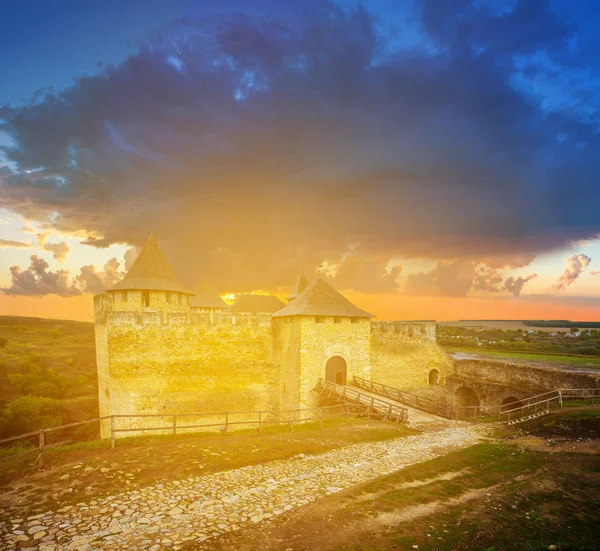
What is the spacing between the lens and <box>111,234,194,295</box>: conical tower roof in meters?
23.0

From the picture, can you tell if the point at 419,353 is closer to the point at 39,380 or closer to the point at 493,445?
the point at 493,445

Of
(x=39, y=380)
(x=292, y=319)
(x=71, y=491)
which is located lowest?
(x=39, y=380)

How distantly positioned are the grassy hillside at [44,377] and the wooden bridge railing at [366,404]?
26.8 m

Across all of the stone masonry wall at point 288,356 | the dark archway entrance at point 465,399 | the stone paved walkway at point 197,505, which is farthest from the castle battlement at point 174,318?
the dark archway entrance at point 465,399

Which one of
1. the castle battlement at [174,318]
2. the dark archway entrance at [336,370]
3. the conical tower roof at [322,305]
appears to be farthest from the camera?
the dark archway entrance at [336,370]

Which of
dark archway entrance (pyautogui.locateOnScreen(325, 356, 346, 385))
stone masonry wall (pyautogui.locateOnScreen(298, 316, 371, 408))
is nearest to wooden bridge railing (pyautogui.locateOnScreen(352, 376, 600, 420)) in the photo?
dark archway entrance (pyautogui.locateOnScreen(325, 356, 346, 385))

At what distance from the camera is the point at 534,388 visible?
21.6 meters

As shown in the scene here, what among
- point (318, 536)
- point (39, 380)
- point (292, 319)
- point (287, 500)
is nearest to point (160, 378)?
point (292, 319)

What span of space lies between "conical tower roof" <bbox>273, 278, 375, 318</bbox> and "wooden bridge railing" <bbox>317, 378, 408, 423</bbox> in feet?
12.6

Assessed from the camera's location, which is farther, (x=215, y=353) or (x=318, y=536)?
(x=215, y=353)

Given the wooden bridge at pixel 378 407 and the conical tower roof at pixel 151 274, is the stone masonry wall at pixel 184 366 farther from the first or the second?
the wooden bridge at pixel 378 407

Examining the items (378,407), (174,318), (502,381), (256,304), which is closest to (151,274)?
(174,318)

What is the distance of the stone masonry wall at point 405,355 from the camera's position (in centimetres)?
2566

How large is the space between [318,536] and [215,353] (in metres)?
16.5
